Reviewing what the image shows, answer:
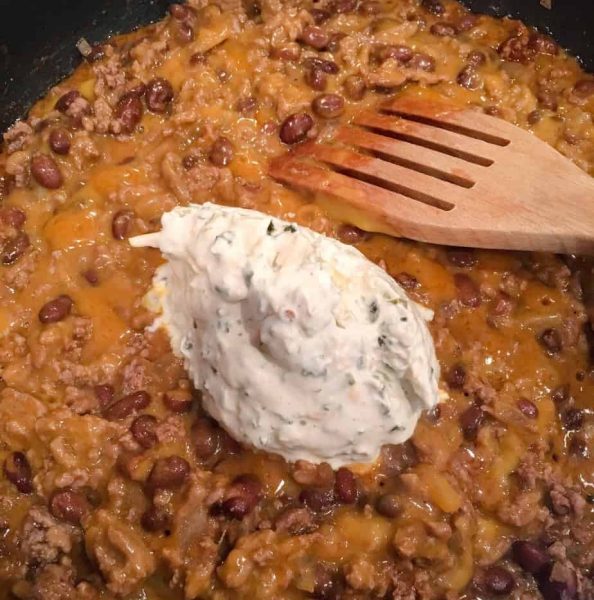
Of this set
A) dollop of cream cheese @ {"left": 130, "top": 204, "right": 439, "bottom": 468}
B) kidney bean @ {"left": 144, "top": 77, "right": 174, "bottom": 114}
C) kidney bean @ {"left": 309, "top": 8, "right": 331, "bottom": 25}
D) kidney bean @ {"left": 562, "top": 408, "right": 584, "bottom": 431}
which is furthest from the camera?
kidney bean @ {"left": 309, "top": 8, "right": 331, "bottom": 25}

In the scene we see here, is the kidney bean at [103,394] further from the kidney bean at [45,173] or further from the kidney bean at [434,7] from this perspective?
the kidney bean at [434,7]

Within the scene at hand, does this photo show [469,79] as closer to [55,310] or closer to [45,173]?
[45,173]

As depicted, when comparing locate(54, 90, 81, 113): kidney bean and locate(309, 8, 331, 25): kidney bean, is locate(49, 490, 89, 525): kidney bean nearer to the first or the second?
locate(54, 90, 81, 113): kidney bean

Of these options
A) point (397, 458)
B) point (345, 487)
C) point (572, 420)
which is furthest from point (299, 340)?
point (572, 420)

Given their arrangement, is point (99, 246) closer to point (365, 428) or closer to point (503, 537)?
point (365, 428)

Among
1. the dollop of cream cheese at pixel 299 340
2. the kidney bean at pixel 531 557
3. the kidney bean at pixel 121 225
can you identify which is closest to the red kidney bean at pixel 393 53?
the dollop of cream cheese at pixel 299 340

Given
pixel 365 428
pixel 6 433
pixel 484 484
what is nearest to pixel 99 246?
pixel 6 433

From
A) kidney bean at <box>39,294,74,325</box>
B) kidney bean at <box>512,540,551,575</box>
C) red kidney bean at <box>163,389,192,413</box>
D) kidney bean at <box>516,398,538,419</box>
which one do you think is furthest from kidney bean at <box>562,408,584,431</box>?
kidney bean at <box>39,294,74,325</box>

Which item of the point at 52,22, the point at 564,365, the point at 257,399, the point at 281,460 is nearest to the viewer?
the point at 257,399
